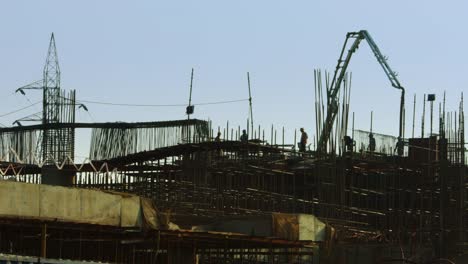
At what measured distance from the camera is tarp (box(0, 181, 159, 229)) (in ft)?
64.4

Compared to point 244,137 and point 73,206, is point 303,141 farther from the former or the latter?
point 73,206

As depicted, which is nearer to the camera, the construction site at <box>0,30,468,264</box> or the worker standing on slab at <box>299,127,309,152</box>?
the construction site at <box>0,30,468,264</box>

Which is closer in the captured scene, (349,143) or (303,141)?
(349,143)

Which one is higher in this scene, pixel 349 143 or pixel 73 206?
pixel 349 143

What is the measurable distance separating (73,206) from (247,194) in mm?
13286

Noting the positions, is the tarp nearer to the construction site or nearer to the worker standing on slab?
the construction site

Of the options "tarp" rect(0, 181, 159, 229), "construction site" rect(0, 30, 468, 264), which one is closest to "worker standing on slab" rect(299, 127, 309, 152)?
"construction site" rect(0, 30, 468, 264)

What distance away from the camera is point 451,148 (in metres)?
39.1

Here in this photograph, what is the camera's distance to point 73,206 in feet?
69.4

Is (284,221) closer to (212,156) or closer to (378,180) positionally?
(212,156)

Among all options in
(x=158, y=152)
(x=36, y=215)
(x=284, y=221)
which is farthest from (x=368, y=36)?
(x=36, y=215)

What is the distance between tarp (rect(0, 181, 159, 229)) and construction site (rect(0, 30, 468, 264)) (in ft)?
0.11

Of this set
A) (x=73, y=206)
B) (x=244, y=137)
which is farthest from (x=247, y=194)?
(x=73, y=206)

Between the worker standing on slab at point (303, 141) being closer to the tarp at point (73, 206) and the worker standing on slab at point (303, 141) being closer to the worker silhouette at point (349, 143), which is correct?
the worker silhouette at point (349, 143)
